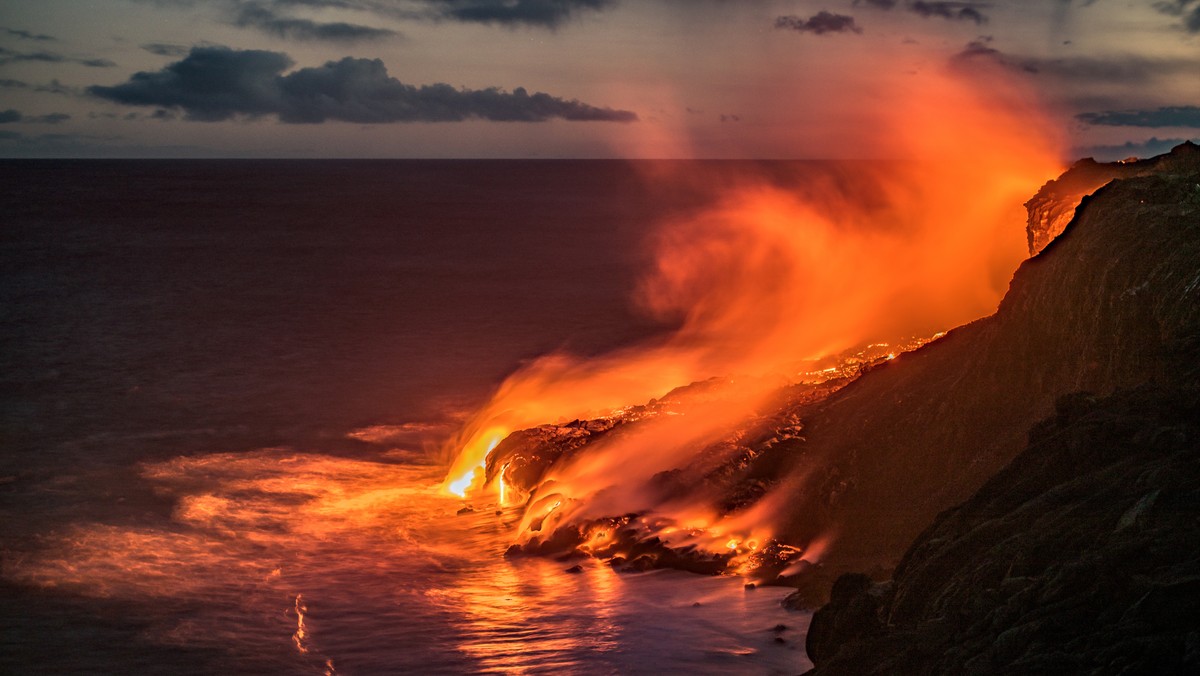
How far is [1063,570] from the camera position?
8.51m

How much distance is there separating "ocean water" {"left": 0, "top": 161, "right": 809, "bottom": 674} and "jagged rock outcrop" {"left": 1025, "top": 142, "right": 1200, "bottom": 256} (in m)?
8.23

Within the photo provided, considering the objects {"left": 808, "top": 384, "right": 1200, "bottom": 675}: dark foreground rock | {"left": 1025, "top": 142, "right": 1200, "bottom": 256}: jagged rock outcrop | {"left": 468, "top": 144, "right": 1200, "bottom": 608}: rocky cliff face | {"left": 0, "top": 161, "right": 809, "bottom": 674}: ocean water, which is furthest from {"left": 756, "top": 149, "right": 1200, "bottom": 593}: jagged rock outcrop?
{"left": 1025, "top": 142, "right": 1200, "bottom": 256}: jagged rock outcrop

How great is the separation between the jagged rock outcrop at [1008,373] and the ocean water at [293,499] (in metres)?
1.99

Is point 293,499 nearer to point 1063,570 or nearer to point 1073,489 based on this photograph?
point 1073,489

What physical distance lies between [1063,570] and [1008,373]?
25.3ft

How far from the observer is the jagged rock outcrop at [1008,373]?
13.5 m

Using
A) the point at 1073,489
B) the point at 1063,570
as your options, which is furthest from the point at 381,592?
the point at 1063,570

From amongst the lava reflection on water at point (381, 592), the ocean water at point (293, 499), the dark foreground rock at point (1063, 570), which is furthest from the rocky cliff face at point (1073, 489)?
the ocean water at point (293, 499)

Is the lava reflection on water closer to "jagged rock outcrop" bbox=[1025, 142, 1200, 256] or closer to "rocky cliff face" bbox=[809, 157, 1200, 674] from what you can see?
"rocky cliff face" bbox=[809, 157, 1200, 674]

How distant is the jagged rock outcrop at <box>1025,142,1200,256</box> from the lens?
19016 millimetres

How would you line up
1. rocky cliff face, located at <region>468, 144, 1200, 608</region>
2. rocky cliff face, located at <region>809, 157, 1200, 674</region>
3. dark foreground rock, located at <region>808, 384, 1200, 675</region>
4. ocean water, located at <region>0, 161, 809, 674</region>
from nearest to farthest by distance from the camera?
1. dark foreground rock, located at <region>808, 384, 1200, 675</region>
2. rocky cliff face, located at <region>809, 157, 1200, 674</region>
3. rocky cliff face, located at <region>468, 144, 1200, 608</region>
4. ocean water, located at <region>0, 161, 809, 674</region>

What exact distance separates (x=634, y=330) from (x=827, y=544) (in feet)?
132

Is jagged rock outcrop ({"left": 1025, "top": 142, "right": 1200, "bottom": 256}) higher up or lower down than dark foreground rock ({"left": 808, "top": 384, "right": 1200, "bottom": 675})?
higher up

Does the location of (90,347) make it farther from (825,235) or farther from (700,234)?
(700,234)
